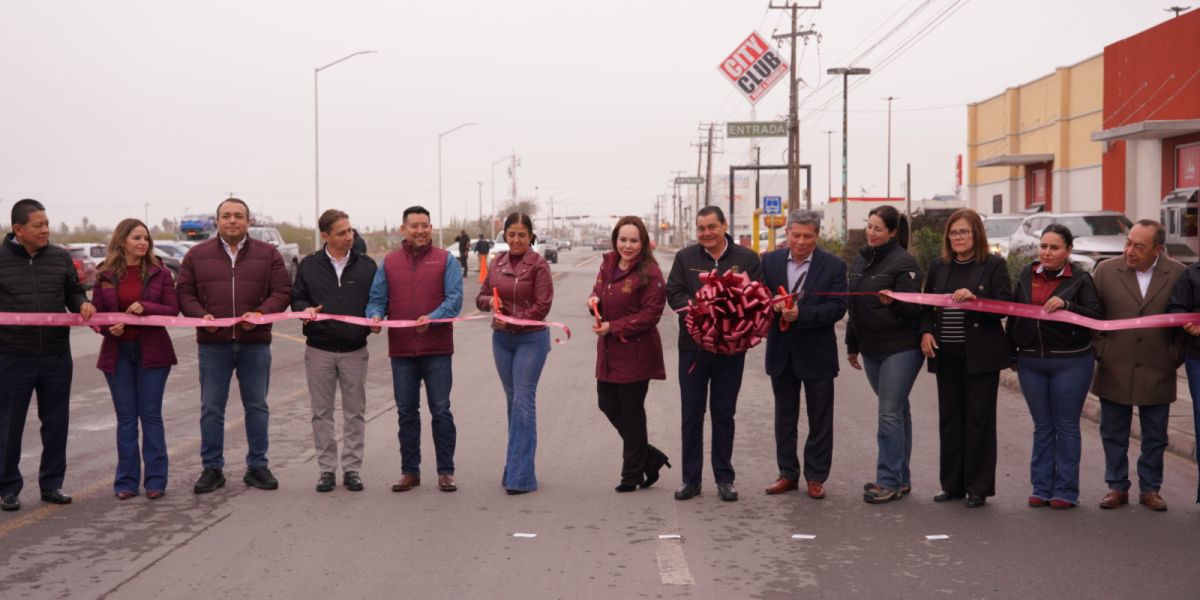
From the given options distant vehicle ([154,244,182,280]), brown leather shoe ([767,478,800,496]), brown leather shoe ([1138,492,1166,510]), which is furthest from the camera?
distant vehicle ([154,244,182,280])

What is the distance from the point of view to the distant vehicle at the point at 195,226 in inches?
2603

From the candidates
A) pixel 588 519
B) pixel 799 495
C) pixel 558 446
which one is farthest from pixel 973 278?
pixel 558 446

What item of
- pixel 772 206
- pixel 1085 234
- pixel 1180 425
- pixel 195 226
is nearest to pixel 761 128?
pixel 772 206

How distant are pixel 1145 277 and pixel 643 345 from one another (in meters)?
3.35

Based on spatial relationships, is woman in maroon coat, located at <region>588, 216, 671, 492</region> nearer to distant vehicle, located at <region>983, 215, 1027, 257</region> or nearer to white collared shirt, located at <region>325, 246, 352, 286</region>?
white collared shirt, located at <region>325, 246, 352, 286</region>

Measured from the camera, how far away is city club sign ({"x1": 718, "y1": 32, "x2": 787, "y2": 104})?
52406 mm

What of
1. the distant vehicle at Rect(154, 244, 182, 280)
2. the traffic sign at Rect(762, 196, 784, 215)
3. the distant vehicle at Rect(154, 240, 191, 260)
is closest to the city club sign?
the traffic sign at Rect(762, 196, 784, 215)

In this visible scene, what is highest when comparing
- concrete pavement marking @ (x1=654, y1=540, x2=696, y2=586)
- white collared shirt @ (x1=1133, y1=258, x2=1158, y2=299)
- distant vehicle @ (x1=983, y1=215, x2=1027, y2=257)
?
distant vehicle @ (x1=983, y1=215, x2=1027, y2=257)

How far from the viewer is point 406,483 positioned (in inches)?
316

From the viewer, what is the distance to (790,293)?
7.83 m

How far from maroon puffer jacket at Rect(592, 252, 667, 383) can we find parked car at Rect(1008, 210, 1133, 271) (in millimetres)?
17861

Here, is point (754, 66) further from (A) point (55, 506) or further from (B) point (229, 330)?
(A) point (55, 506)

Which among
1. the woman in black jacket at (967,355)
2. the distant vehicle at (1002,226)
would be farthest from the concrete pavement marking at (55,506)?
the distant vehicle at (1002,226)

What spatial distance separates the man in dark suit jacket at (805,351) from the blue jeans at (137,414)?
4200mm
